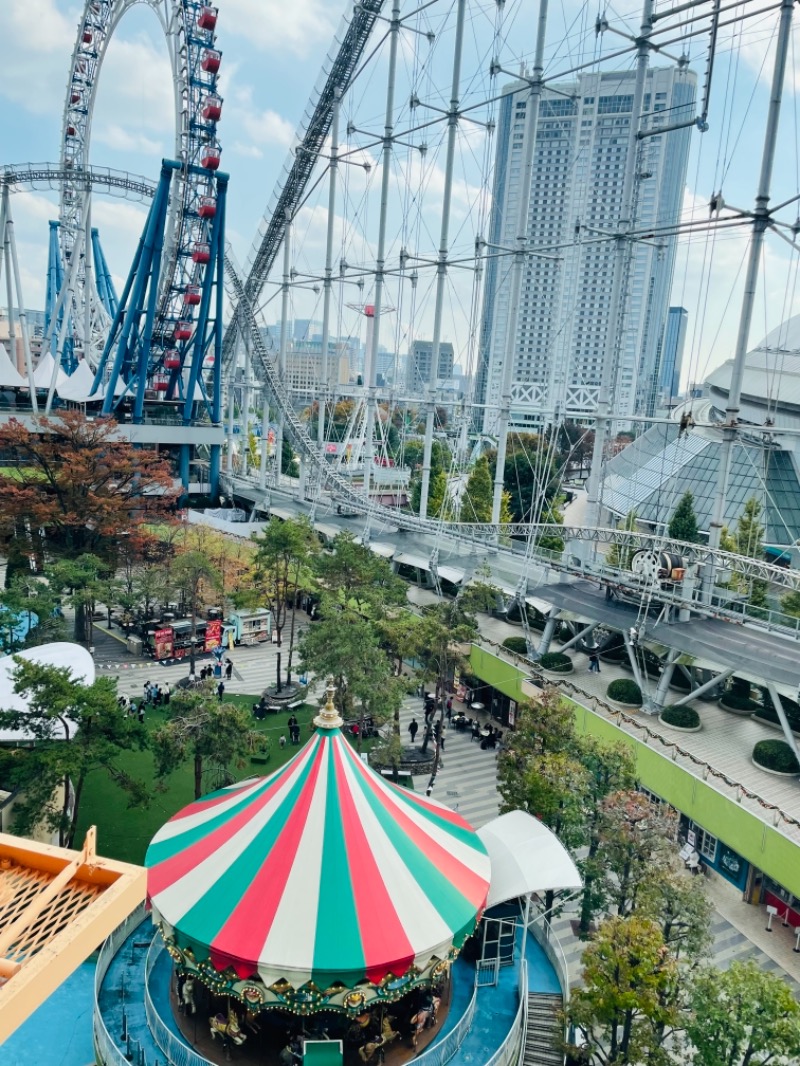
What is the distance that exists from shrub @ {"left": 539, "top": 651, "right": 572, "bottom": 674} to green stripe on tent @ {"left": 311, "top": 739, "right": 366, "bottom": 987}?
11023mm

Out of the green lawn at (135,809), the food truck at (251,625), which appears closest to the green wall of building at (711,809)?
the green lawn at (135,809)

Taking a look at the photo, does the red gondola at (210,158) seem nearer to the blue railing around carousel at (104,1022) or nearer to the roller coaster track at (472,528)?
the roller coaster track at (472,528)

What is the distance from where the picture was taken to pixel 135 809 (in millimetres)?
15406

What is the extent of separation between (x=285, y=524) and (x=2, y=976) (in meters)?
21.0

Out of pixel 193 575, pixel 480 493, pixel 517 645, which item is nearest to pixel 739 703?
pixel 517 645

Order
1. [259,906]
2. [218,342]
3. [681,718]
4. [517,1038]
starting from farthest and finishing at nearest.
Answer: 1. [218,342]
2. [681,718]
3. [517,1038]
4. [259,906]

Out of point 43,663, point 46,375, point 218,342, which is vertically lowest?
point 43,663

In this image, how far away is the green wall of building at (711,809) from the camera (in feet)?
41.3

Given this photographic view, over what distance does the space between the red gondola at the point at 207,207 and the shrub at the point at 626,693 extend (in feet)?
93.3

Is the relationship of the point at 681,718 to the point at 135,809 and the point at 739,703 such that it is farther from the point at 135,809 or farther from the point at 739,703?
the point at 135,809

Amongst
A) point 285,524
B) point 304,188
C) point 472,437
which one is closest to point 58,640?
point 285,524

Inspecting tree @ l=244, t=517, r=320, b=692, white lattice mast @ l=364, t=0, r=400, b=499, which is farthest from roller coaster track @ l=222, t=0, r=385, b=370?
tree @ l=244, t=517, r=320, b=692

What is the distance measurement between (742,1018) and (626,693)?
10484 millimetres

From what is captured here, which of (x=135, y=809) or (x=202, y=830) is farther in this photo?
(x=135, y=809)
